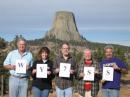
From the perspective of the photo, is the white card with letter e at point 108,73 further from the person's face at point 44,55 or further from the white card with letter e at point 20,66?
the white card with letter e at point 20,66

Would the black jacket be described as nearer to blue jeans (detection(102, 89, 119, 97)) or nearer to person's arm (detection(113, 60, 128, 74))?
blue jeans (detection(102, 89, 119, 97))

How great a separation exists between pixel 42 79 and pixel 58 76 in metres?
0.40

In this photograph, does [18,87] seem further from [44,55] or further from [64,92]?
[64,92]

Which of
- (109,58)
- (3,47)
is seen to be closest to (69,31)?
(3,47)

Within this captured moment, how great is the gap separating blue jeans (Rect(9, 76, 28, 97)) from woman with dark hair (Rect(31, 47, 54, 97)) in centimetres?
24

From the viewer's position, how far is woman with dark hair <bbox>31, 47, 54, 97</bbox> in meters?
10.5

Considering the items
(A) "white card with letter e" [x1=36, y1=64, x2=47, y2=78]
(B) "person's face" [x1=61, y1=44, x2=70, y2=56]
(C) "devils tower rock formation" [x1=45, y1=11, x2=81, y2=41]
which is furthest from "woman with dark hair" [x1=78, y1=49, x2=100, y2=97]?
(C) "devils tower rock formation" [x1=45, y1=11, x2=81, y2=41]

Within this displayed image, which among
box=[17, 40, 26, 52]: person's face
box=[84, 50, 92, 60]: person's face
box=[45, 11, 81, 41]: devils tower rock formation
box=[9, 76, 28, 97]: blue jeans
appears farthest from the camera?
box=[45, 11, 81, 41]: devils tower rock formation

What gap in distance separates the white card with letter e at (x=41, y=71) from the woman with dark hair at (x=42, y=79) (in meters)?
0.07

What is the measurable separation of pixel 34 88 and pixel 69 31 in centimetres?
12460

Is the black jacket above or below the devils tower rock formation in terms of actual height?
below

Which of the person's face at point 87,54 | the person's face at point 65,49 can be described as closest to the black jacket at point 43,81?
the person's face at point 65,49

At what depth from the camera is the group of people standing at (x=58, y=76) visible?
10539 millimetres

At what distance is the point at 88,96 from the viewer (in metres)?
10.6
